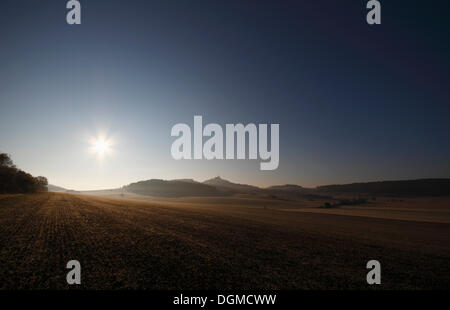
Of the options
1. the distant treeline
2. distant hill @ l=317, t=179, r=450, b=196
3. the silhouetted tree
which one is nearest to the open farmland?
the distant treeline

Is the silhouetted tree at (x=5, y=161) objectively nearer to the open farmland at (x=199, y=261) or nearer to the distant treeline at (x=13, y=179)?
the distant treeline at (x=13, y=179)

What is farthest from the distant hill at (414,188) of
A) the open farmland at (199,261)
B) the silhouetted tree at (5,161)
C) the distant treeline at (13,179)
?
the silhouetted tree at (5,161)

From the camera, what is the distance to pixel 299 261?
11320 mm

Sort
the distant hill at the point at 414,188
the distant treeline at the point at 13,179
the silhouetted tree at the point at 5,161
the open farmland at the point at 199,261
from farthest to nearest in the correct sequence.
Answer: the distant hill at the point at 414,188 → the silhouetted tree at the point at 5,161 → the distant treeline at the point at 13,179 → the open farmland at the point at 199,261

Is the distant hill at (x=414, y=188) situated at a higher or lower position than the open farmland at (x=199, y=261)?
lower

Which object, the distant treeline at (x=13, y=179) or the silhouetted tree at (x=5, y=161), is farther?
the silhouetted tree at (x=5, y=161)

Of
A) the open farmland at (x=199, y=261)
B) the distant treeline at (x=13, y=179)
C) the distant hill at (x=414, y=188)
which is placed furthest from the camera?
the distant hill at (x=414, y=188)

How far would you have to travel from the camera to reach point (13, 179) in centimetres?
7506

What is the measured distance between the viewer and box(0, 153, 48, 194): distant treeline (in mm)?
70062

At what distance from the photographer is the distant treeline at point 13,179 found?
2758 inches

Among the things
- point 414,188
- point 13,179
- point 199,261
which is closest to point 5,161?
point 13,179

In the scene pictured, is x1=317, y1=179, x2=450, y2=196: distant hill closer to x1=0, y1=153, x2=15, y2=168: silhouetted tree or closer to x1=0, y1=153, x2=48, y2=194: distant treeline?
x1=0, y1=153, x2=48, y2=194: distant treeline

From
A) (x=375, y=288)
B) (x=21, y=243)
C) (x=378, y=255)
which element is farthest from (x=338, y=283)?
(x=21, y=243)
